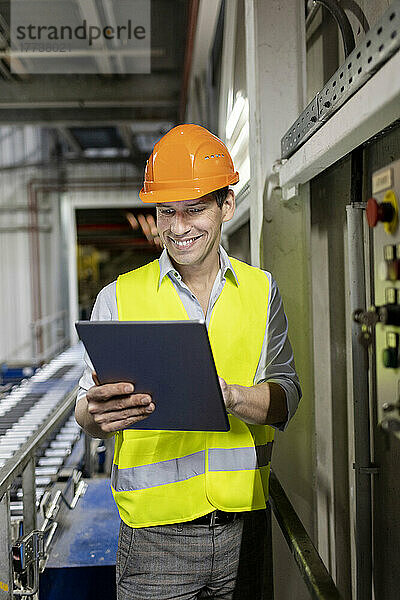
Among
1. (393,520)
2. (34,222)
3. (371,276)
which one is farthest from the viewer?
(34,222)

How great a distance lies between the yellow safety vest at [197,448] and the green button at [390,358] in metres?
0.49

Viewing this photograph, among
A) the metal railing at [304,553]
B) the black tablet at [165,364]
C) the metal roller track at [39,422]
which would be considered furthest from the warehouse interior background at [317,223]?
the metal roller track at [39,422]

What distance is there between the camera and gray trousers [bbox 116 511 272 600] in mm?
1564

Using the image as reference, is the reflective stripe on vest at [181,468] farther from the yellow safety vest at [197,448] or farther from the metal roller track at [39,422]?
the metal roller track at [39,422]

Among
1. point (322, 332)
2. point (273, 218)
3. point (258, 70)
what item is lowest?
point (322, 332)

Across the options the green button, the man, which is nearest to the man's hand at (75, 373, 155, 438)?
the man

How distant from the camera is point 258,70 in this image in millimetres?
2145

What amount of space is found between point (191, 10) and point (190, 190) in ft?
9.45

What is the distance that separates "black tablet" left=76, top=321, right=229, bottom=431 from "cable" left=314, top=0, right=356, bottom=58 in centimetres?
83

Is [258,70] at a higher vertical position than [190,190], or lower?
higher

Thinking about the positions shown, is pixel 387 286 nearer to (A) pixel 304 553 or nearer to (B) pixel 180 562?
(A) pixel 304 553

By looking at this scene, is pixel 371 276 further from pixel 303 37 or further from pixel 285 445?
pixel 303 37

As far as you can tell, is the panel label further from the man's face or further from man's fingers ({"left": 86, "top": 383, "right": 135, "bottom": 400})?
man's fingers ({"left": 86, "top": 383, "right": 135, "bottom": 400})

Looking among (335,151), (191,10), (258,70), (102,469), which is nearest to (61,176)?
(102,469)
